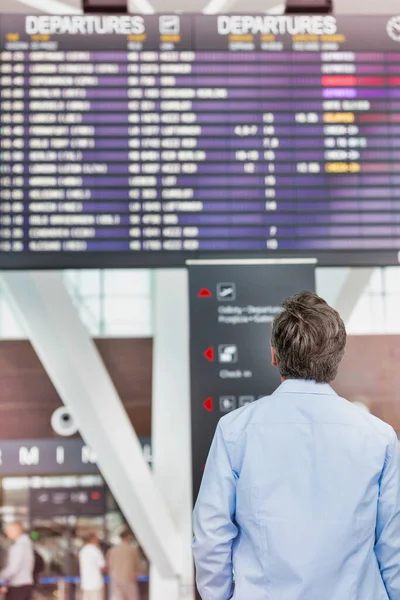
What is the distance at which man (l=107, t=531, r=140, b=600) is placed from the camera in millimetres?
3334

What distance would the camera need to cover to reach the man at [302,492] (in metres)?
1.77

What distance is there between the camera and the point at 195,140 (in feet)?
10.7

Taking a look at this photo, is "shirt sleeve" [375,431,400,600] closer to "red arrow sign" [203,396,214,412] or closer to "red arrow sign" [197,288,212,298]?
"red arrow sign" [203,396,214,412]

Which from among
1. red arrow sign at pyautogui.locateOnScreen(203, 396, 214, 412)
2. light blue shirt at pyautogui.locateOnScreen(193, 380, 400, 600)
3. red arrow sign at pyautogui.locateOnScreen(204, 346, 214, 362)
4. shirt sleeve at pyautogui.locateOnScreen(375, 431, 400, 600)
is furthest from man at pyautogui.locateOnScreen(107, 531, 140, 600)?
shirt sleeve at pyautogui.locateOnScreen(375, 431, 400, 600)

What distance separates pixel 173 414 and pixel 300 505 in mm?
1667

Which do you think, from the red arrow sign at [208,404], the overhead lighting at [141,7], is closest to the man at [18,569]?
the red arrow sign at [208,404]

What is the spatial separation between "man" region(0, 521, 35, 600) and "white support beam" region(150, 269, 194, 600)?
0.55 meters

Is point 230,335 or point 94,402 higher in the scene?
point 230,335

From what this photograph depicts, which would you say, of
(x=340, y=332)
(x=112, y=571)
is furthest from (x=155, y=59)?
(x=112, y=571)

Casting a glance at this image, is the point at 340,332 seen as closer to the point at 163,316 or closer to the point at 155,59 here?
the point at 163,316

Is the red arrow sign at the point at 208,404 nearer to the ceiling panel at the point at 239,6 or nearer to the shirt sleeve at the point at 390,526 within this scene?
the shirt sleeve at the point at 390,526

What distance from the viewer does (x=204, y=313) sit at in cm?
324

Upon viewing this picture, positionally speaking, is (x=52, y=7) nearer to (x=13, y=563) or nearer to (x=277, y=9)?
(x=277, y=9)

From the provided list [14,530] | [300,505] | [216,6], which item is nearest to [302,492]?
[300,505]
